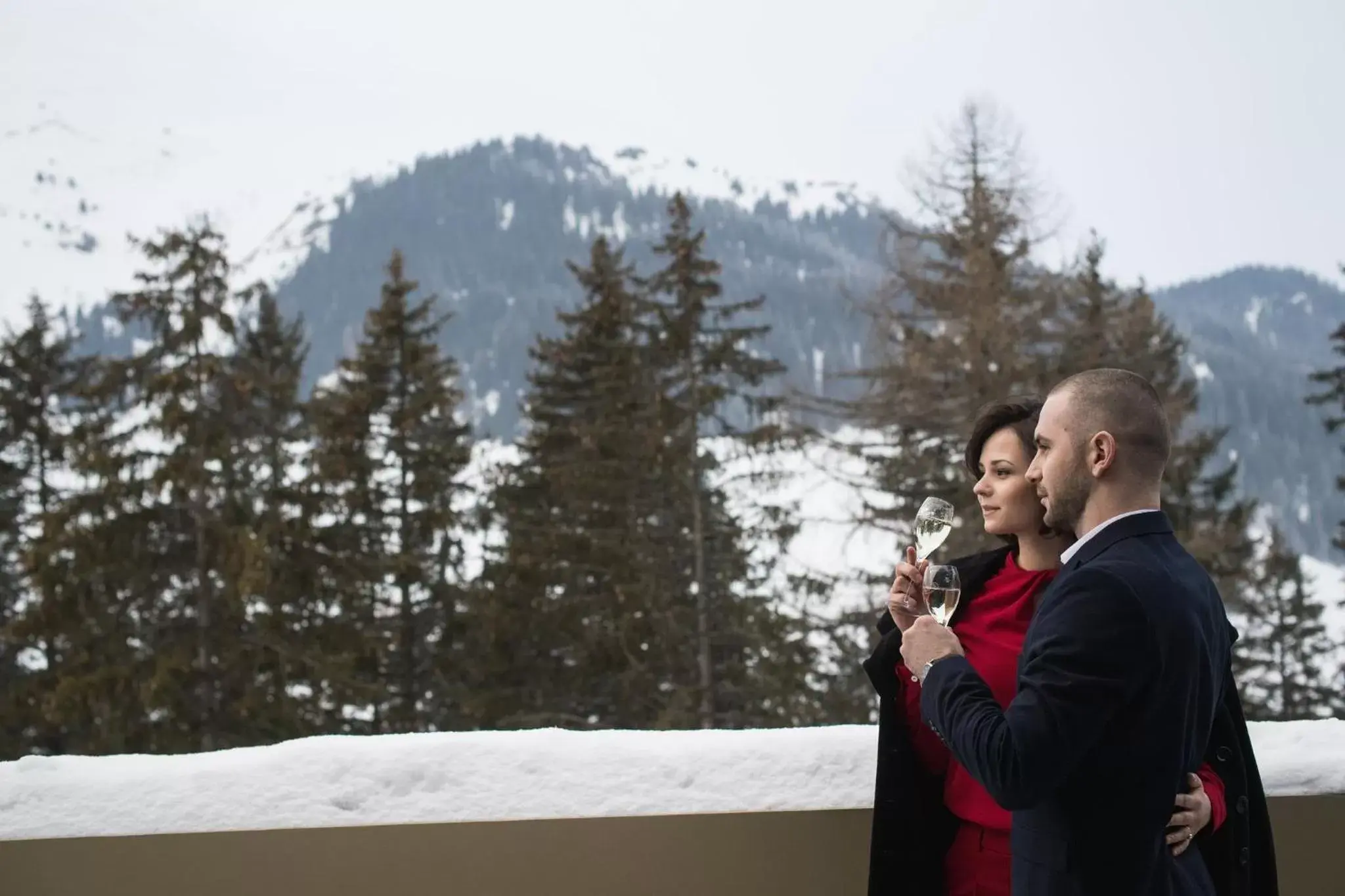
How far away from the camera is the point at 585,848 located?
1.92m

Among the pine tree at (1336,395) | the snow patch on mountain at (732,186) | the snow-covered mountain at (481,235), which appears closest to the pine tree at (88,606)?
the pine tree at (1336,395)

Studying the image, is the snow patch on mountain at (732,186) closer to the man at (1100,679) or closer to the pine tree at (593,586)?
the pine tree at (593,586)

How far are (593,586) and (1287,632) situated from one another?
1248 cm

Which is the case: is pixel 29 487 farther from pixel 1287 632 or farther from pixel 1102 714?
pixel 1287 632

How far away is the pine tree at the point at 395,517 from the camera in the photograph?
1563 cm

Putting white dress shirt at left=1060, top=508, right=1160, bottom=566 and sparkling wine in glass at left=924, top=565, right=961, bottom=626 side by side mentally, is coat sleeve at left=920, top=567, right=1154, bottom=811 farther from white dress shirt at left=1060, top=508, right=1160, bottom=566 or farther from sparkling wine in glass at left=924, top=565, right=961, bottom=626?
sparkling wine in glass at left=924, top=565, right=961, bottom=626

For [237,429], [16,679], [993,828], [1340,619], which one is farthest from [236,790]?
[1340,619]

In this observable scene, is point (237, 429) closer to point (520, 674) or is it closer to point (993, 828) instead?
point (520, 674)

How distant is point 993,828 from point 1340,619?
27661mm

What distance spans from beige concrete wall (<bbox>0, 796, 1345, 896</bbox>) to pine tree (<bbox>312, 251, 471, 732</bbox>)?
45.1 ft

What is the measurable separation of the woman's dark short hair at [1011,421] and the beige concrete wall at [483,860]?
0.72m

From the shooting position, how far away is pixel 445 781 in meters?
1.98

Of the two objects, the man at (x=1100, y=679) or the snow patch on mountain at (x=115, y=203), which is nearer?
the man at (x=1100, y=679)

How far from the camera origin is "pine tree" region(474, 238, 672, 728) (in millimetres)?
15281
